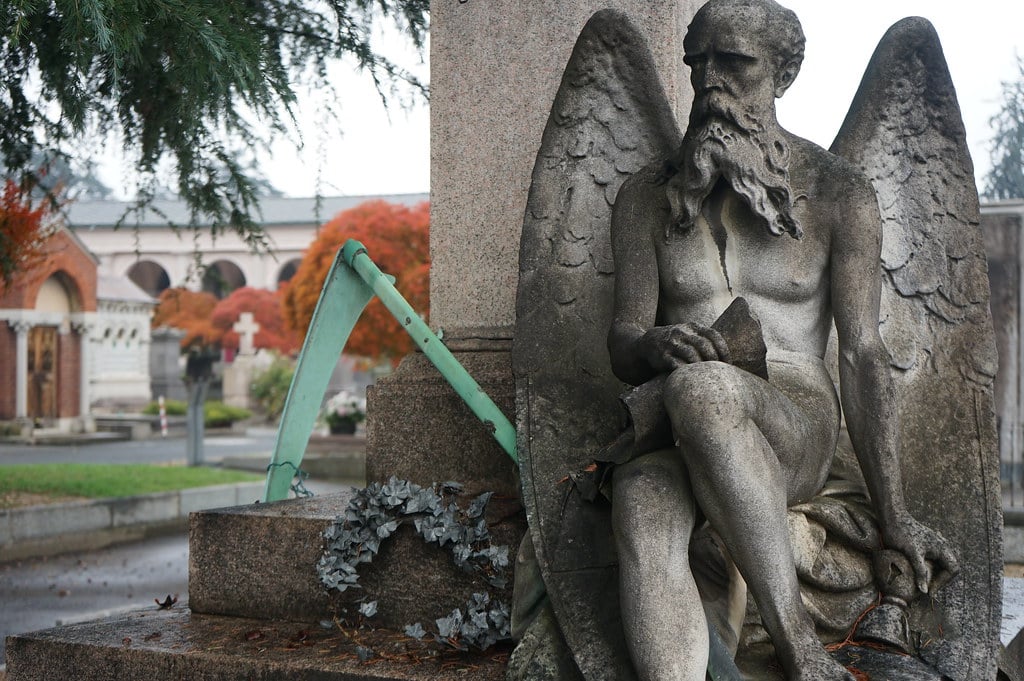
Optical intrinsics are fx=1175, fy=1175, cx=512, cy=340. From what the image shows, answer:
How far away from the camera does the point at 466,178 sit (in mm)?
4777

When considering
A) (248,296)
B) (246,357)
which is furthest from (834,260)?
(248,296)

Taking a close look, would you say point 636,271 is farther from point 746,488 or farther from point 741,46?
point 746,488

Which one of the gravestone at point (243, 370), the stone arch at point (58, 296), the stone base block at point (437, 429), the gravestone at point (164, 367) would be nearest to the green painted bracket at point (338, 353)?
the stone base block at point (437, 429)

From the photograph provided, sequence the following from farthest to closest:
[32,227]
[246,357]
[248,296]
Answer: [248,296] → [246,357] → [32,227]

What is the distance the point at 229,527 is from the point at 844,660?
2.33 m

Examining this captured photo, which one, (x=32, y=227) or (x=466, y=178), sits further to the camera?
(x=32, y=227)

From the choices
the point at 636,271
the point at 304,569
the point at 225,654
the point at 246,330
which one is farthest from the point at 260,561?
the point at 246,330

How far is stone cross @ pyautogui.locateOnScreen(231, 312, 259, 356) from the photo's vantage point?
50.7 metres

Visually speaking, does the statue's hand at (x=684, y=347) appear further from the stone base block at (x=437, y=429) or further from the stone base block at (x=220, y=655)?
the stone base block at (x=437, y=429)

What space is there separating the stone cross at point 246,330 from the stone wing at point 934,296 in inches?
1906

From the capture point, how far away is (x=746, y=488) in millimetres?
2850

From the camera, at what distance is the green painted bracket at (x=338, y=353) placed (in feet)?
13.5

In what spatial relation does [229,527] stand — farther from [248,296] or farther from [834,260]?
[248,296]

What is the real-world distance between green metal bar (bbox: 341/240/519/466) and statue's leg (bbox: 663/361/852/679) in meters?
1.21
